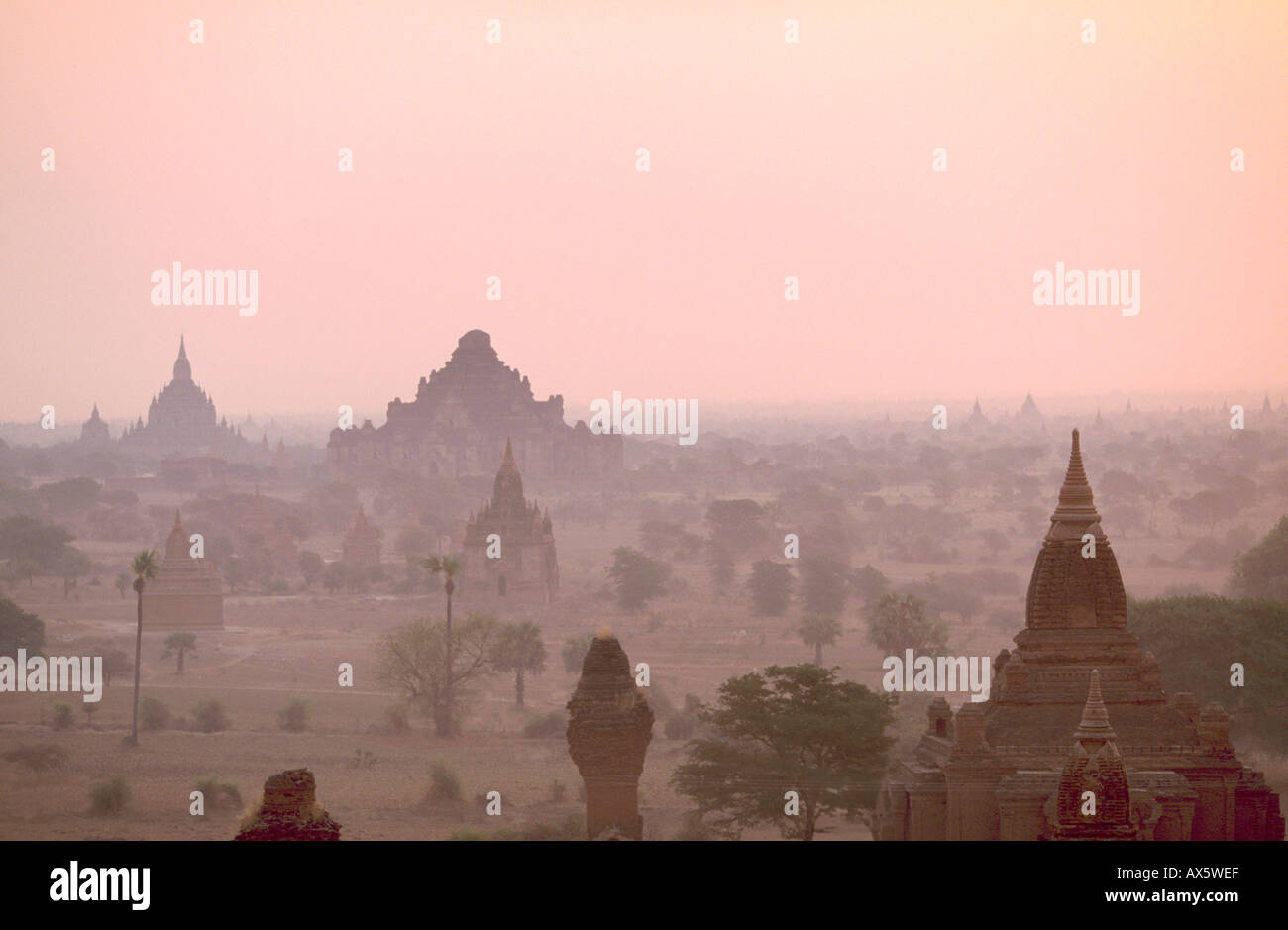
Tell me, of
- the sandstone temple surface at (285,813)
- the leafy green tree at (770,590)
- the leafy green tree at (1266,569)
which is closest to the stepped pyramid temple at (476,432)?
the leafy green tree at (770,590)

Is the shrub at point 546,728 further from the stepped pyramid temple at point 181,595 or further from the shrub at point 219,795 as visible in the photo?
the stepped pyramid temple at point 181,595

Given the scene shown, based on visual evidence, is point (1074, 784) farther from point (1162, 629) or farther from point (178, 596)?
point (178, 596)

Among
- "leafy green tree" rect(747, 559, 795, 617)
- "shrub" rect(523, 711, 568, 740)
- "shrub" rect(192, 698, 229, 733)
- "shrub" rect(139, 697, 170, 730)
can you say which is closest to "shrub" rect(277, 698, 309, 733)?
"shrub" rect(192, 698, 229, 733)

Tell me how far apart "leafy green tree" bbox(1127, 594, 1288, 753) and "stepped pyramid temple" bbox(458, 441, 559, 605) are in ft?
132

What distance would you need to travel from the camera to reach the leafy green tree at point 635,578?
271ft

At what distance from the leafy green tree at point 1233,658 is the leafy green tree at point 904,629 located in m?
15.5

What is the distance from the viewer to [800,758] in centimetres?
3250

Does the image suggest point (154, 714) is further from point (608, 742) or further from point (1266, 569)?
point (1266, 569)

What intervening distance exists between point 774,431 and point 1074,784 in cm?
15282

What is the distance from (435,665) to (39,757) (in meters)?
11.5

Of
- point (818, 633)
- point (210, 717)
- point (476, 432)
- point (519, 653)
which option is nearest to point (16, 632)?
point (210, 717)

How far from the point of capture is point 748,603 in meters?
84.8
